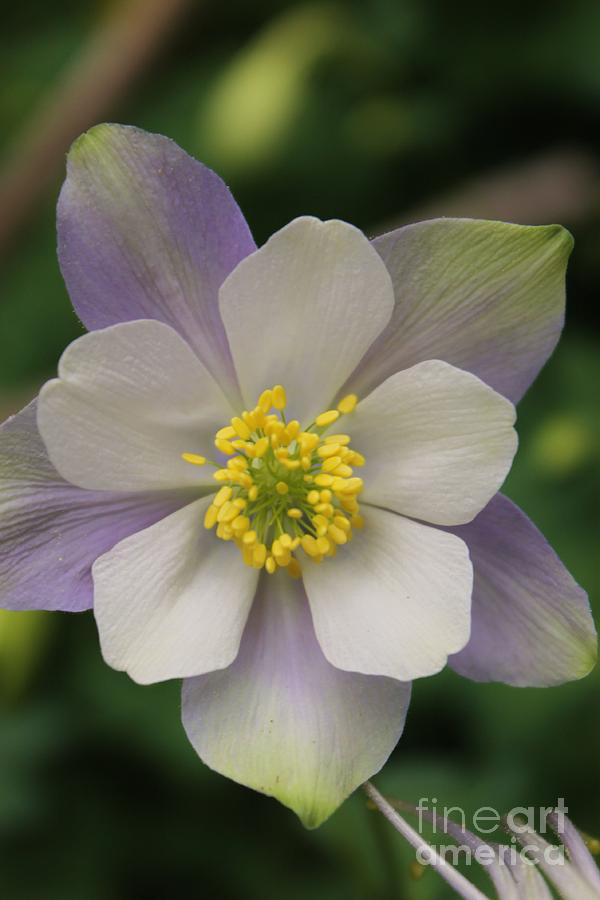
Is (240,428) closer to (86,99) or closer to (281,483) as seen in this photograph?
(281,483)

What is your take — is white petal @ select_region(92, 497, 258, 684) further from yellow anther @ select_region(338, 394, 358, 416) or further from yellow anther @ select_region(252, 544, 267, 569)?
yellow anther @ select_region(338, 394, 358, 416)

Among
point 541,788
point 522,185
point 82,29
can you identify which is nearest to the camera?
point 541,788

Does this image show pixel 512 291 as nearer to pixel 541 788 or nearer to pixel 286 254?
pixel 286 254

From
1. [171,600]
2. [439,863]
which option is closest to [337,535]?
[171,600]

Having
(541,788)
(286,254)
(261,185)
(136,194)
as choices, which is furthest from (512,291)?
(261,185)

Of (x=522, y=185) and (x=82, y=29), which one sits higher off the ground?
(x=82, y=29)

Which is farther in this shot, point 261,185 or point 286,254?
point 261,185
